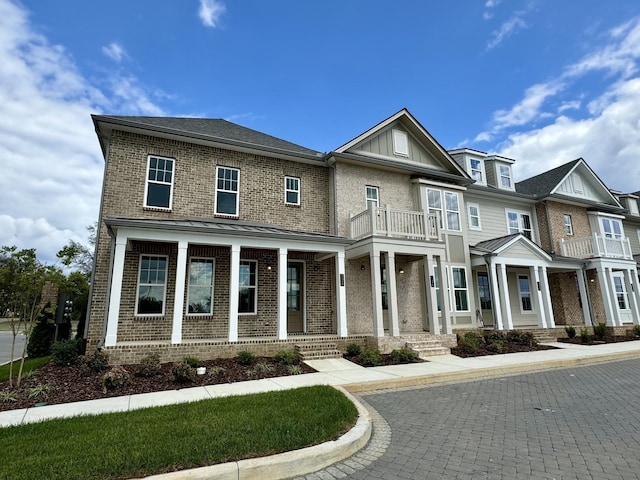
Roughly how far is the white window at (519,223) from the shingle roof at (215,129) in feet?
36.6

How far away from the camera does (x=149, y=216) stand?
10648 mm

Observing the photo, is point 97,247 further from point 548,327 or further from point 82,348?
point 548,327

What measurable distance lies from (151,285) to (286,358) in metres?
4.70

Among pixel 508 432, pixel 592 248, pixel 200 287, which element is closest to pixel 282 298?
pixel 200 287

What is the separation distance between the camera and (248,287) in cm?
1178

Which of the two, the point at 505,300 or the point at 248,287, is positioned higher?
the point at 248,287

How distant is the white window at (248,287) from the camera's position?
1163 centimetres

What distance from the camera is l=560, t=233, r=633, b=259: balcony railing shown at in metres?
17.7

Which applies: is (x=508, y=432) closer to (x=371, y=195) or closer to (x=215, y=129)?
(x=371, y=195)

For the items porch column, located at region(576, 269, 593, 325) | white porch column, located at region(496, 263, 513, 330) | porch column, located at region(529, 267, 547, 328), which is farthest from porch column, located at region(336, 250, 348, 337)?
porch column, located at region(576, 269, 593, 325)

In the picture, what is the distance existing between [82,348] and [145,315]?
67.2 inches

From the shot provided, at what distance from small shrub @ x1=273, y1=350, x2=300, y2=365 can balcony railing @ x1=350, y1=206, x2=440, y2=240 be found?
486 centimetres

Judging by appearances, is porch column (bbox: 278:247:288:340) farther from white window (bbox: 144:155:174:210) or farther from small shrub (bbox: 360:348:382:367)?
white window (bbox: 144:155:174:210)

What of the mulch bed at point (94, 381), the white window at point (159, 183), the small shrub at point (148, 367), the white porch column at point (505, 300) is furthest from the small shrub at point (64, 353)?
the white porch column at point (505, 300)
